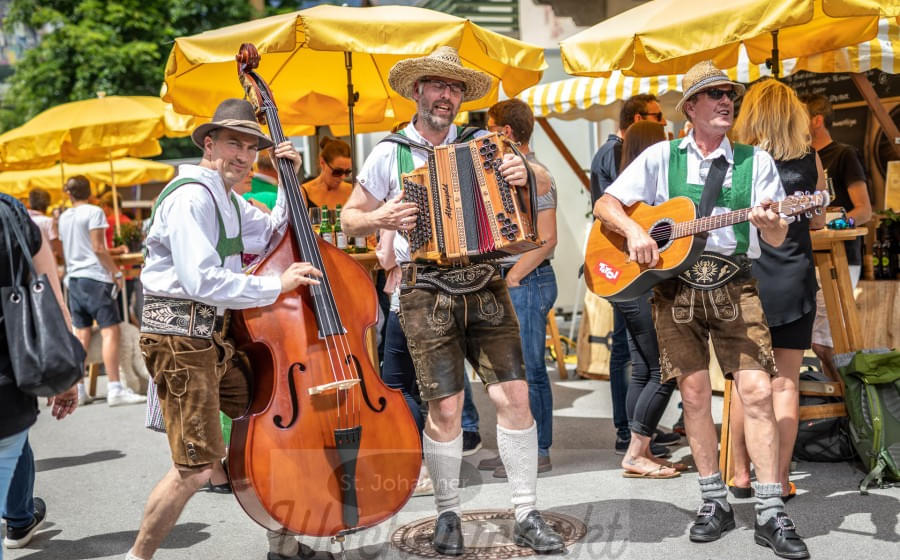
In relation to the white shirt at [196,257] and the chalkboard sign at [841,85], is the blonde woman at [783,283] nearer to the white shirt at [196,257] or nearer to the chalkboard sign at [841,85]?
the white shirt at [196,257]

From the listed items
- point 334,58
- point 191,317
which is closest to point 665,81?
point 334,58

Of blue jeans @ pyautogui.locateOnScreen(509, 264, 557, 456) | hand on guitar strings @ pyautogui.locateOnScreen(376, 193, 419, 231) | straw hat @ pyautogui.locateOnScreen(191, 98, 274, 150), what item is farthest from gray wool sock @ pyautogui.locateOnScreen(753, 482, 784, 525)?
straw hat @ pyautogui.locateOnScreen(191, 98, 274, 150)

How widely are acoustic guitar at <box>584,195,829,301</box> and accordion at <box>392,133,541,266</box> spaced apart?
2.04 feet

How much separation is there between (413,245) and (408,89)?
80 centimetres

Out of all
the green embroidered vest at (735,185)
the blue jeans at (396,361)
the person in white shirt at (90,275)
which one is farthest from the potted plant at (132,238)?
the green embroidered vest at (735,185)

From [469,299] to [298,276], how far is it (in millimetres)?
802

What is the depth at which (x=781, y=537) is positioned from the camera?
4180 millimetres

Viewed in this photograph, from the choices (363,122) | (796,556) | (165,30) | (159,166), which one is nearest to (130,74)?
(165,30)

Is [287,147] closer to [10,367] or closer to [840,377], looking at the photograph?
[10,367]

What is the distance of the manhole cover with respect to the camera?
4418mm

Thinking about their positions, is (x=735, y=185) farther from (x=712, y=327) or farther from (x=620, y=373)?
(x=620, y=373)

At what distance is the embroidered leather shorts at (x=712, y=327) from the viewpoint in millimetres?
4406

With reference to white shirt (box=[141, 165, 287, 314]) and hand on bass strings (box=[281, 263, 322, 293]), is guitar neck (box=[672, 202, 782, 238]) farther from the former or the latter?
white shirt (box=[141, 165, 287, 314])

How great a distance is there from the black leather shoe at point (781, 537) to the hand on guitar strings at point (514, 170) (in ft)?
5.89
